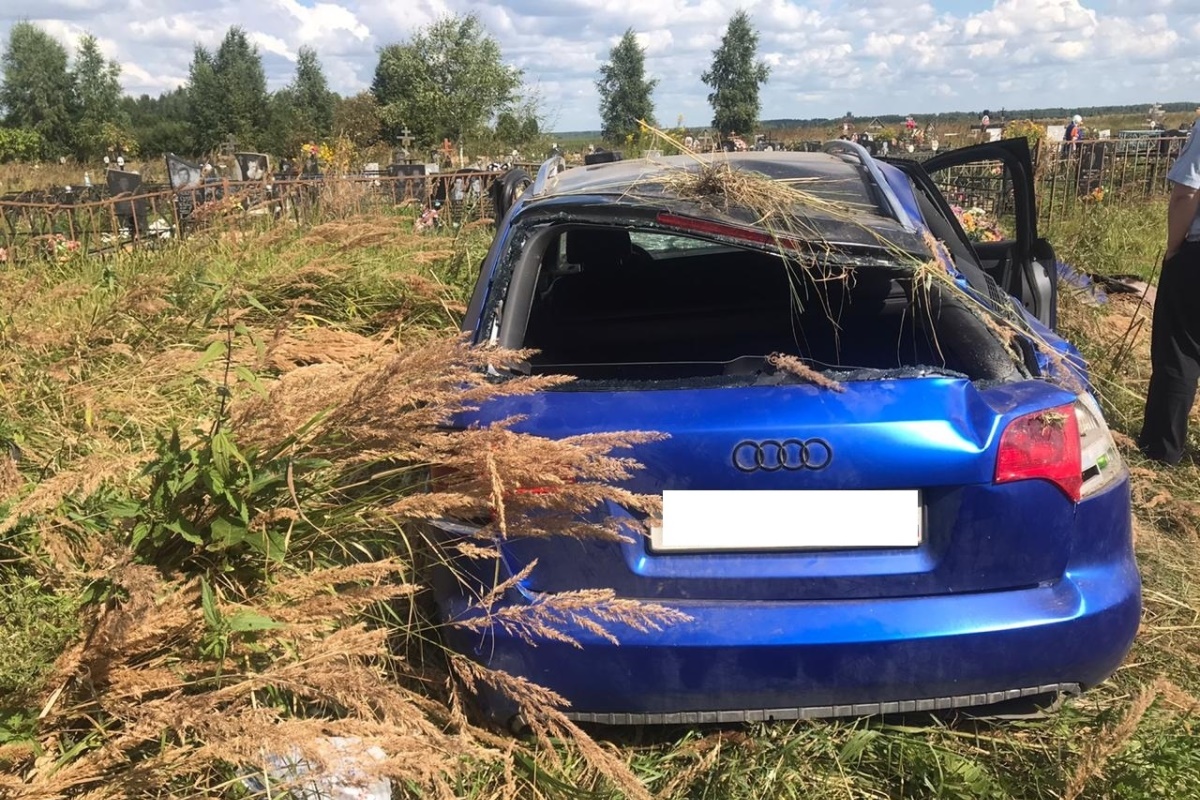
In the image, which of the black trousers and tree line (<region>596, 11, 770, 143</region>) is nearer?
the black trousers

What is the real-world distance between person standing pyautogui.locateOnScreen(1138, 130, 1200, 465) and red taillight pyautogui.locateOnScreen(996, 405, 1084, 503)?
8.83ft

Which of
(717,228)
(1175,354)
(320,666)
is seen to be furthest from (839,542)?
(1175,354)

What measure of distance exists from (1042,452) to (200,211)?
5.02m

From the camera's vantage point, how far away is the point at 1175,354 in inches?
159

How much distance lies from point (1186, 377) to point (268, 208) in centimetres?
624

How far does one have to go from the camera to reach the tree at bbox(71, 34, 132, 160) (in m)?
54.9

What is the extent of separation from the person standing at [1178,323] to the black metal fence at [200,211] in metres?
4.28

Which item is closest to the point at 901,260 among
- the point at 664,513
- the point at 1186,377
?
the point at 664,513

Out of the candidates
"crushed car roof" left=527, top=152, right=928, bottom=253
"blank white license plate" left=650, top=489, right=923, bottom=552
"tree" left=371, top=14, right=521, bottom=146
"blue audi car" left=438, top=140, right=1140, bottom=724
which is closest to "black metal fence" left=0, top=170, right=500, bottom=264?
"crushed car roof" left=527, top=152, right=928, bottom=253

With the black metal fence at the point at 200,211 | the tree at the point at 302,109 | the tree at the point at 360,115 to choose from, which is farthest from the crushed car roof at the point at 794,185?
the tree at the point at 302,109

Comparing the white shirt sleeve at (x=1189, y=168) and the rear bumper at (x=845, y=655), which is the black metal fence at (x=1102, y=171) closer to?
the white shirt sleeve at (x=1189, y=168)

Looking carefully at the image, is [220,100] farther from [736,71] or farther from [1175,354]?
[1175,354]

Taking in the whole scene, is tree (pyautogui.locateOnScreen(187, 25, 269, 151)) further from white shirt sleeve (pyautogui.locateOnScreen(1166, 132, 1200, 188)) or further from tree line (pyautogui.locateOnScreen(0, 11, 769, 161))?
white shirt sleeve (pyautogui.locateOnScreen(1166, 132, 1200, 188))

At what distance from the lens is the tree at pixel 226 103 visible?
57875 millimetres
